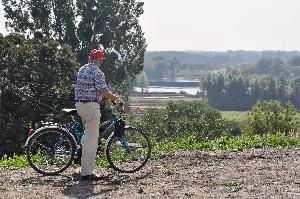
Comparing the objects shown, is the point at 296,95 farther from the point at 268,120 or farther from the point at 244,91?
the point at 268,120

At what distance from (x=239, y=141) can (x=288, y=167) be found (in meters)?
2.84

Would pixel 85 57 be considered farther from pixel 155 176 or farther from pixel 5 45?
pixel 155 176

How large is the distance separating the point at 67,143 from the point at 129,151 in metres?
1.38

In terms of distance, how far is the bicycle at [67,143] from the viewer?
8.41 meters

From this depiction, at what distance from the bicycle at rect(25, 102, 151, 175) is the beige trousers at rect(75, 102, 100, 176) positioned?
25 centimetres

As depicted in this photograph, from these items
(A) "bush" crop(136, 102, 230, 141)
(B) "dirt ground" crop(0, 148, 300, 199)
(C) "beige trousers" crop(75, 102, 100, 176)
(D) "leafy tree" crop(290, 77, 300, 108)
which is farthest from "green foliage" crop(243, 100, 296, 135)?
(D) "leafy tree" crop(290, 77, 300, 108)

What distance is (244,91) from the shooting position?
582ft

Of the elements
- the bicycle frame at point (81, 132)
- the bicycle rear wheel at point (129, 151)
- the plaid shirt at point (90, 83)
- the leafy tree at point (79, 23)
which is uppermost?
the leafy tree at point (79, 23)

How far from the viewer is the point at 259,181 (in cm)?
784

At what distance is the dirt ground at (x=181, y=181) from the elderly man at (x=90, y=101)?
327mm

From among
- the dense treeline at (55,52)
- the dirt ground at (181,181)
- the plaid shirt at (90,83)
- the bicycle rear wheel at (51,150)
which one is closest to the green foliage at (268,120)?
the dense treeline at (55,52)

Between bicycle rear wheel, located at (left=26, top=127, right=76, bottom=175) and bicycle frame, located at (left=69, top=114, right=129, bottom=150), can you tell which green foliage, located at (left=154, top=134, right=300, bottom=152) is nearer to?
bicycle frame, located at (left=69, top=114, right=129, bottom=150)

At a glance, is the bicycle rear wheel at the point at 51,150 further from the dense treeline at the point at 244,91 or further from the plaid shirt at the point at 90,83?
the dense treeline at the point at 244,91

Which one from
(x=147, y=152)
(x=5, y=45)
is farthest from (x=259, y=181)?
(x=5, y=45)
